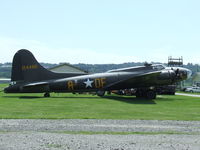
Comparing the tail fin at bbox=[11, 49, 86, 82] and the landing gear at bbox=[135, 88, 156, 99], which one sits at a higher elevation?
the tail fin at bbox=[11, 49, 86, 82]

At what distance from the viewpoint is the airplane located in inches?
1446

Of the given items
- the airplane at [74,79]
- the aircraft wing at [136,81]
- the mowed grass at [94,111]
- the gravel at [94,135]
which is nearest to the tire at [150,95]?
the airplane at [74,79]

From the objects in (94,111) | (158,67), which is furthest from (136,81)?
(94,111)

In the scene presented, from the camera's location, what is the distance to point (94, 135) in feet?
41.8

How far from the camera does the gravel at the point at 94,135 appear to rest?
34.9 feet

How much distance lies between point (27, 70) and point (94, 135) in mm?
25632

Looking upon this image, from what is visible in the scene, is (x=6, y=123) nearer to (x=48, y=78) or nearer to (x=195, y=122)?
(x=195, y=122)

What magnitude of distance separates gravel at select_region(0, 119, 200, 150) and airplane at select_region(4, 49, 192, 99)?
1991 cm

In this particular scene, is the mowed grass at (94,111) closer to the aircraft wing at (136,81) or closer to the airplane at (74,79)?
the airplane at (74,79)

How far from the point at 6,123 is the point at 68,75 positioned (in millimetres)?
22533

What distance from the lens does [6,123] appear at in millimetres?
15695

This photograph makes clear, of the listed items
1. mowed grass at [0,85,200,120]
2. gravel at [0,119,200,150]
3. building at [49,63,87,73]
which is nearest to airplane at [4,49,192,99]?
mowed grass at [0,85,200,120]

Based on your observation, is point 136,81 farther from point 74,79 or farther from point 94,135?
point 94,135

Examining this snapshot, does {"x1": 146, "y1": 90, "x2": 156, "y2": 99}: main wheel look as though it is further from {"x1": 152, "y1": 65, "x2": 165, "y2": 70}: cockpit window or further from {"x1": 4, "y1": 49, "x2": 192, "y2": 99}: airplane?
{"x1": 152, "y1": 65, "x2": 165, "y2": 70}: cockpit window
